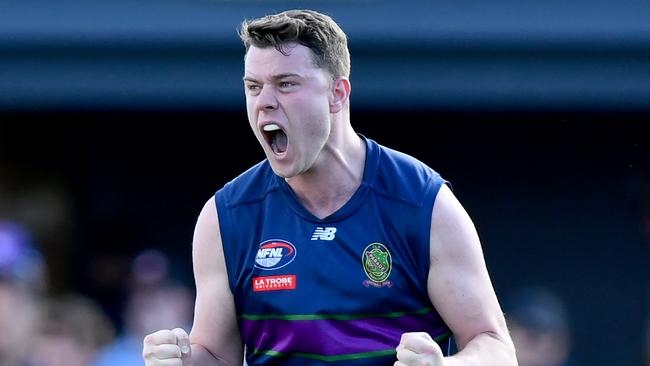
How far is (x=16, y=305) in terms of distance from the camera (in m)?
6.92

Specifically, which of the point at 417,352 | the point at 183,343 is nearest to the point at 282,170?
the point at 183,343

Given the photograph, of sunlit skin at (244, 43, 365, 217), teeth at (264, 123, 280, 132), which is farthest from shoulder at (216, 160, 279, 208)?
teeth at (264, 123, 280, 132)

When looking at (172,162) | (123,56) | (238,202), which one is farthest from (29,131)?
(238,202)

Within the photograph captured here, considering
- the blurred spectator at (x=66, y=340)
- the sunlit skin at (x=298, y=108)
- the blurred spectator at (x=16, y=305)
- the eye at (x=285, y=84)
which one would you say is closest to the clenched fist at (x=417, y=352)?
the sunlit skin at (x=298, y=108)

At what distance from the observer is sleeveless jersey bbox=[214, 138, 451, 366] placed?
13.9 feet

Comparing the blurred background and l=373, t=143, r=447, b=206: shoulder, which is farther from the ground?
the blurred background

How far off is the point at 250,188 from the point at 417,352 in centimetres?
97

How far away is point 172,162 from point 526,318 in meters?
3.33

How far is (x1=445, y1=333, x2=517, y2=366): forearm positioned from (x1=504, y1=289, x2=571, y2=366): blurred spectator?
3789mm

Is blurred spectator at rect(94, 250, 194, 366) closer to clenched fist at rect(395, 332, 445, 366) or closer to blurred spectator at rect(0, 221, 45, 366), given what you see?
blurred spectator at rect(0, 221, 45, 366)

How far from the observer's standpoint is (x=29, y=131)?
1011cm

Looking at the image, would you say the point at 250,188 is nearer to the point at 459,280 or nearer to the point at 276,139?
the point at 276,139

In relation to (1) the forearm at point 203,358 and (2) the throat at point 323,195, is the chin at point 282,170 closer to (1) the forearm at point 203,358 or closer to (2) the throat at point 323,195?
(2) the throat at point 323,195

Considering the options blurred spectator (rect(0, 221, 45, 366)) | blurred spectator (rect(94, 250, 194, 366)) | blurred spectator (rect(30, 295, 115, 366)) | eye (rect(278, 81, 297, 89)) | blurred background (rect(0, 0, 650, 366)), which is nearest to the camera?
eye (rect(278, 81, 297, 89))
